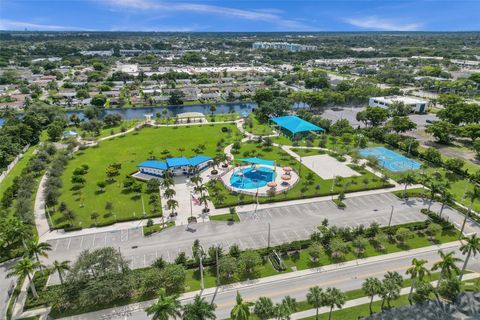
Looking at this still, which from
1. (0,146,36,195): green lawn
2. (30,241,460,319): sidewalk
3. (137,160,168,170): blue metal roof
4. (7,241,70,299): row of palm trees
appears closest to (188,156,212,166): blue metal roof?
(137,160,168,170): blue metal roof

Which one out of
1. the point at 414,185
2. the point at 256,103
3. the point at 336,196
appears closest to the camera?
the point at 336,196

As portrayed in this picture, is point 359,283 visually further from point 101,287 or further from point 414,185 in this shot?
point 414,185

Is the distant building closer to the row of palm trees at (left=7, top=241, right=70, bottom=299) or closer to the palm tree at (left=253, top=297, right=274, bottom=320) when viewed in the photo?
the row of palm trees at (left=7, top=241, right=70, bottom=299)

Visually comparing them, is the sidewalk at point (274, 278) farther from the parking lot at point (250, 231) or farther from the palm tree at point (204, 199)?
the palm tree at point (204, 199)

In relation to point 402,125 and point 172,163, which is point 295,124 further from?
point 172,163

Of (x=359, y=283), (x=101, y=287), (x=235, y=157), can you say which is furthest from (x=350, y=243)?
(x=235, y=157)

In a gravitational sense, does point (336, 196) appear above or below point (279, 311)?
below
